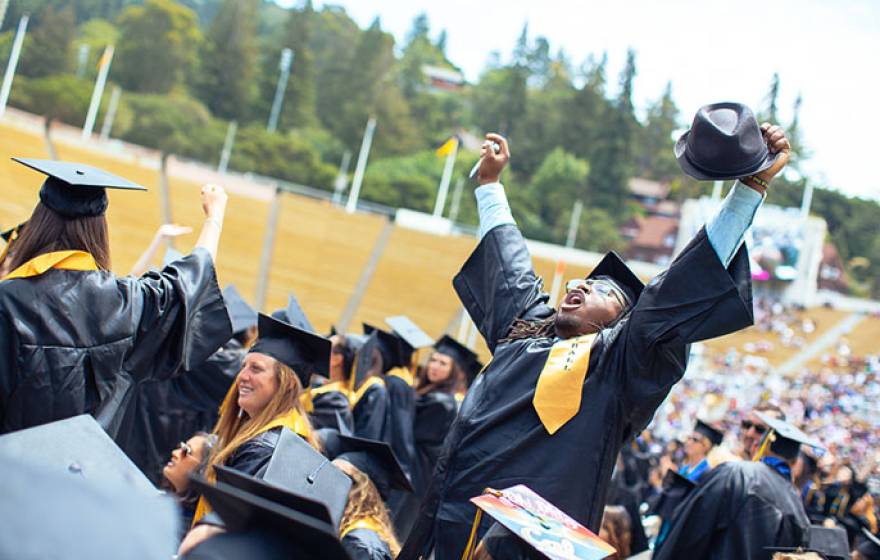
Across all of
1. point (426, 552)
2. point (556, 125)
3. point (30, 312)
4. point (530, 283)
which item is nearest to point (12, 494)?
point (30, 312)

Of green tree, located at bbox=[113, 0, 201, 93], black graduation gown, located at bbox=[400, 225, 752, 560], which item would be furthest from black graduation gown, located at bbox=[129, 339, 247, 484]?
green tree, located at bbox=[113, 0, 201, 93]

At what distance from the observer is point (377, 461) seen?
4.00m

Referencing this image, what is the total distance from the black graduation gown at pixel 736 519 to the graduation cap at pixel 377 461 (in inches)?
62.9

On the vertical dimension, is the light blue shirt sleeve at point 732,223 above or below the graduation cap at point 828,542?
above

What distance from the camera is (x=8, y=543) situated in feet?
4.47

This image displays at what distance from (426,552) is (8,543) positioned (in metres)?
1.72

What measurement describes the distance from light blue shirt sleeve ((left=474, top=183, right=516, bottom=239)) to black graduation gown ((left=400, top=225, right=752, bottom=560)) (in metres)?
0.48

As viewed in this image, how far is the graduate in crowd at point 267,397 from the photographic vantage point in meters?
3.32

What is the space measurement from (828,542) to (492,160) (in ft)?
8.95

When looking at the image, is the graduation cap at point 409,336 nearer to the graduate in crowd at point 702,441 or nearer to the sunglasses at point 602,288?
the graduate in crowd at point 702,441

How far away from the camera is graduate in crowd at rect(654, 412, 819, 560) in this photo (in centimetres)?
454

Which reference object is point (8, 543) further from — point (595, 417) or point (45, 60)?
point (45, 60)

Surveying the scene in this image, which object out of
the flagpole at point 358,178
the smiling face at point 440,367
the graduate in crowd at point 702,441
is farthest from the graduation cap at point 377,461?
the flagpole at point 358,178

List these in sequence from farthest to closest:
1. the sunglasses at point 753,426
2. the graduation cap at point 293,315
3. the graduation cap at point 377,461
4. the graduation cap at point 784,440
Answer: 1. the sunglasses at point 753,426
2. the graduation cap at point 293,315
3. the graduation cap at point 784,440
4. the graduation cap at point 377,461
